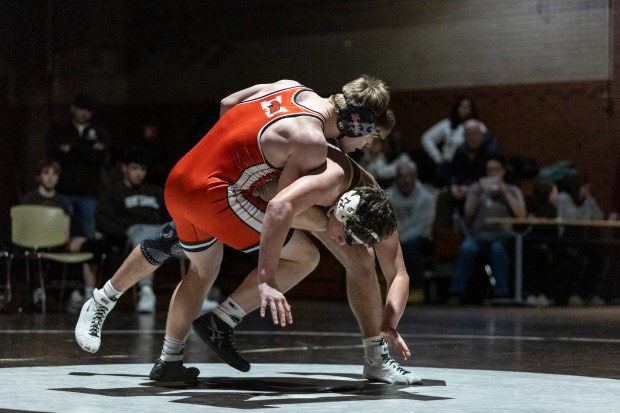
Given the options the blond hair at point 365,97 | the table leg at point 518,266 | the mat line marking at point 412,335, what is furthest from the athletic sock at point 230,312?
the table leg at point 518,266

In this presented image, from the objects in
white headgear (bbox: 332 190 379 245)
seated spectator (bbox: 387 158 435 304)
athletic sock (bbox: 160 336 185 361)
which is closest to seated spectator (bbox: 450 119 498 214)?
seated spectator (bbox: 387 158 435 304)

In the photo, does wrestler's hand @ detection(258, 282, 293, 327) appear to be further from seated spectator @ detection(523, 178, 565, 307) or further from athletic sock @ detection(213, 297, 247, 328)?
seated spectator @ detection(523, 178, 565, 307)

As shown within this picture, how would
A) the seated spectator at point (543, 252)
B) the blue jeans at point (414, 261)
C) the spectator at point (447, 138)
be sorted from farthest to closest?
the spectator at point (447, 138) < the seated spectator at point (543, 252) < the blue jeans at point (414, 261)

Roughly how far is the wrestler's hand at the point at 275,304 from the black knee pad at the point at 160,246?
29.7 inches

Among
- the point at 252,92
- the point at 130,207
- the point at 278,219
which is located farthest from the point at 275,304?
the point at 130,207

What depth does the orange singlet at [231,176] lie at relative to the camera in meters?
3.94

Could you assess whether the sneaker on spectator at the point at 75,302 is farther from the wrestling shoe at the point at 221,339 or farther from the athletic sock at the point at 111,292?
the wrestling shoe at the point at 221,339

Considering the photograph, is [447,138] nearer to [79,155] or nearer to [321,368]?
[79,155]

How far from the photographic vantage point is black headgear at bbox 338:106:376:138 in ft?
12.9

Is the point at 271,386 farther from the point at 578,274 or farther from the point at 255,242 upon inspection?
the point at 578,274

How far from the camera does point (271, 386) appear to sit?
3.98 metres

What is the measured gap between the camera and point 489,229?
32.9 feet

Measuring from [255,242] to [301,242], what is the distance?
18 cm

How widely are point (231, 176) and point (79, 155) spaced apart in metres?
5.58
